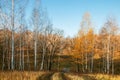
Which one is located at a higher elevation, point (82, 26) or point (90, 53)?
point (82, 26)

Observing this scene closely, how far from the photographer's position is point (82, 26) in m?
51.6

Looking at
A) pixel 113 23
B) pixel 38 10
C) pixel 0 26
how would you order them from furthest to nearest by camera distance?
pixel 113 23, pixel 38 10, pixel 0 26

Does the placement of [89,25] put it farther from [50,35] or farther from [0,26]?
[0,26]

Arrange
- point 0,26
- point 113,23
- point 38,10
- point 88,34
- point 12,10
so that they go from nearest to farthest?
point 12,10
point 0,26
point 38,10
point 113,23
point 88,34

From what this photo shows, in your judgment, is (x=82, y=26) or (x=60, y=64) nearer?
(x=82, y=26)

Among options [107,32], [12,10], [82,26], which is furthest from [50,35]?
[12,10]

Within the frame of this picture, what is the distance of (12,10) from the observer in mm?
27203

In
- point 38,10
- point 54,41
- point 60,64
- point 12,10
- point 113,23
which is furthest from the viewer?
point 60,64

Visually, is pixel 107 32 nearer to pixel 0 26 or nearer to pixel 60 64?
pixel 0 26

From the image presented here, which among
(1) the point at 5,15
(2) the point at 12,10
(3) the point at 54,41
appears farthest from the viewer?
(3) the point at 54,41

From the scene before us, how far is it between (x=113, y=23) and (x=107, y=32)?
2.16 metres

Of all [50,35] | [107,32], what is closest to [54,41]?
[50,35]

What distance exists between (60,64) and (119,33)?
90.9ft

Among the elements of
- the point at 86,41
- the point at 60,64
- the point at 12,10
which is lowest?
the point at 60,64
